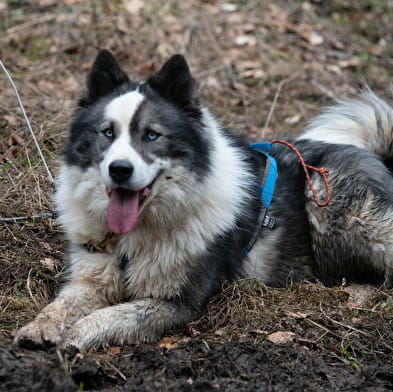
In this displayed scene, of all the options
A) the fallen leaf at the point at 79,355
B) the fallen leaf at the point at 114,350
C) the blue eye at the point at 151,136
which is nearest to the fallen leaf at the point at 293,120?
the blue eye at the point at 151,136

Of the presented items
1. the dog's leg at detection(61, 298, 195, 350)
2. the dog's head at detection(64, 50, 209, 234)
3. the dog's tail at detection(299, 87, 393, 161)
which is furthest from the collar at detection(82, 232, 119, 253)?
the dog's tail at detection(299, 87, 393, 161)

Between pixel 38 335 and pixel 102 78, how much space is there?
161 cm

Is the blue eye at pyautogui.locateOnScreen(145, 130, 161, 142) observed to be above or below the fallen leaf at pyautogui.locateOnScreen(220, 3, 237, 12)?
below

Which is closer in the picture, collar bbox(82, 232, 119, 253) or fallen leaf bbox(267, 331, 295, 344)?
fallen leaf bbox(267, 331, 295, 344)

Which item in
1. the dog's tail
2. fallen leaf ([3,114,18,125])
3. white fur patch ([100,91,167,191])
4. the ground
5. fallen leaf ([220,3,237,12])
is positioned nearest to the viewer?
the ground

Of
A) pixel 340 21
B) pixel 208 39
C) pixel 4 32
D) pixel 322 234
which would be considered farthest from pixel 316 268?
pixel 340 21

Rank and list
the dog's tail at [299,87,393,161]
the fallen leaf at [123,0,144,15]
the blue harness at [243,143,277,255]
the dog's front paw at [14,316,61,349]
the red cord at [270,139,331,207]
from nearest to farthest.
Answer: the dog's front paw at [14,316,61,349]
the blue harness at [243,143,277,255]
the red cord at [270,139,331,207]
the dog's tail at [299,87,393,161]
the fallen leaf at [123,0,144,15]

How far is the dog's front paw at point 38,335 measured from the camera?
2.95 m

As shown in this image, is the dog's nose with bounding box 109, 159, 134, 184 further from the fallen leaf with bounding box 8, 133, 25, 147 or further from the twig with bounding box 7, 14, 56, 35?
the twig with bounding box 7, 14, 56, 35

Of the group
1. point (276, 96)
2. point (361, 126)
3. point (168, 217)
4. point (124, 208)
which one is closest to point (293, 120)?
point (276, 96)

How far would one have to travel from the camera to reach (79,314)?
10.9 ft

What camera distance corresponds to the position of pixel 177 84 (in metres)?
3.50

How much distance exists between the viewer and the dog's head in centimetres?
313

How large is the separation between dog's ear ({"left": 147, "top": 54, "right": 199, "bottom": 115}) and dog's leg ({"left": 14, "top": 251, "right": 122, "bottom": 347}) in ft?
3.55
